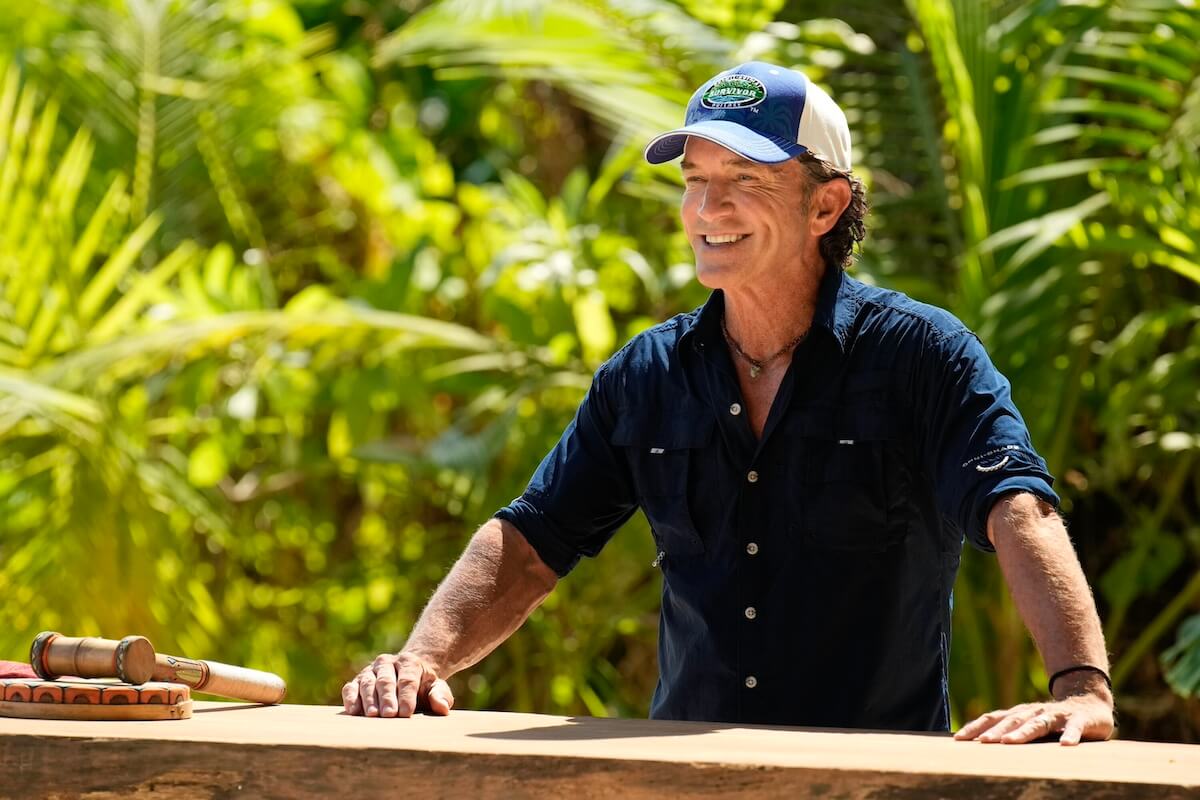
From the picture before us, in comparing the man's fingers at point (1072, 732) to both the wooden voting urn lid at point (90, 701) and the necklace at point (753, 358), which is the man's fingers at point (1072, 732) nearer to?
the necklace at point (753, 358)

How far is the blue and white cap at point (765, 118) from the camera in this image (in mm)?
2477

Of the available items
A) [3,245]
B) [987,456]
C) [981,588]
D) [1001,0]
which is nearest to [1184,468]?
[981,588]

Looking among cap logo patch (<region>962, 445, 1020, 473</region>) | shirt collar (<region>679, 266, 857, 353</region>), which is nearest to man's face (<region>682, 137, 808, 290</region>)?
→ shirt collar (<region>679, 266, 857, 353</region>)

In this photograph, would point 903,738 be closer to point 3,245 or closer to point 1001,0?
point 1001,0

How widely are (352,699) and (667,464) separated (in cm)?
67

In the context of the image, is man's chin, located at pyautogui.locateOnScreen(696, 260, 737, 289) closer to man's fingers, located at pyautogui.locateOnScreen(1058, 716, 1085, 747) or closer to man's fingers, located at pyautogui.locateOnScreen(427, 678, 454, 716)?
man's fingers, located at pyautogui.locateOnScreen(427, 678, 454, 716)

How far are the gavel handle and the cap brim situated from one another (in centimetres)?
106

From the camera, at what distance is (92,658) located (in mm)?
2189

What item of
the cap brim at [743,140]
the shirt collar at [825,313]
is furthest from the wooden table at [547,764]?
the cap brim at [743,140]

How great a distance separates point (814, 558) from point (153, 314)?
3.19m

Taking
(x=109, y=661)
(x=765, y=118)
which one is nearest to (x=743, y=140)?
(x=765, y=118)

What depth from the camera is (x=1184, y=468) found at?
439 centimetres

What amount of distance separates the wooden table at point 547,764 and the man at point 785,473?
437 mm

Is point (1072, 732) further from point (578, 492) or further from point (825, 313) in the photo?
point (578, 492)
